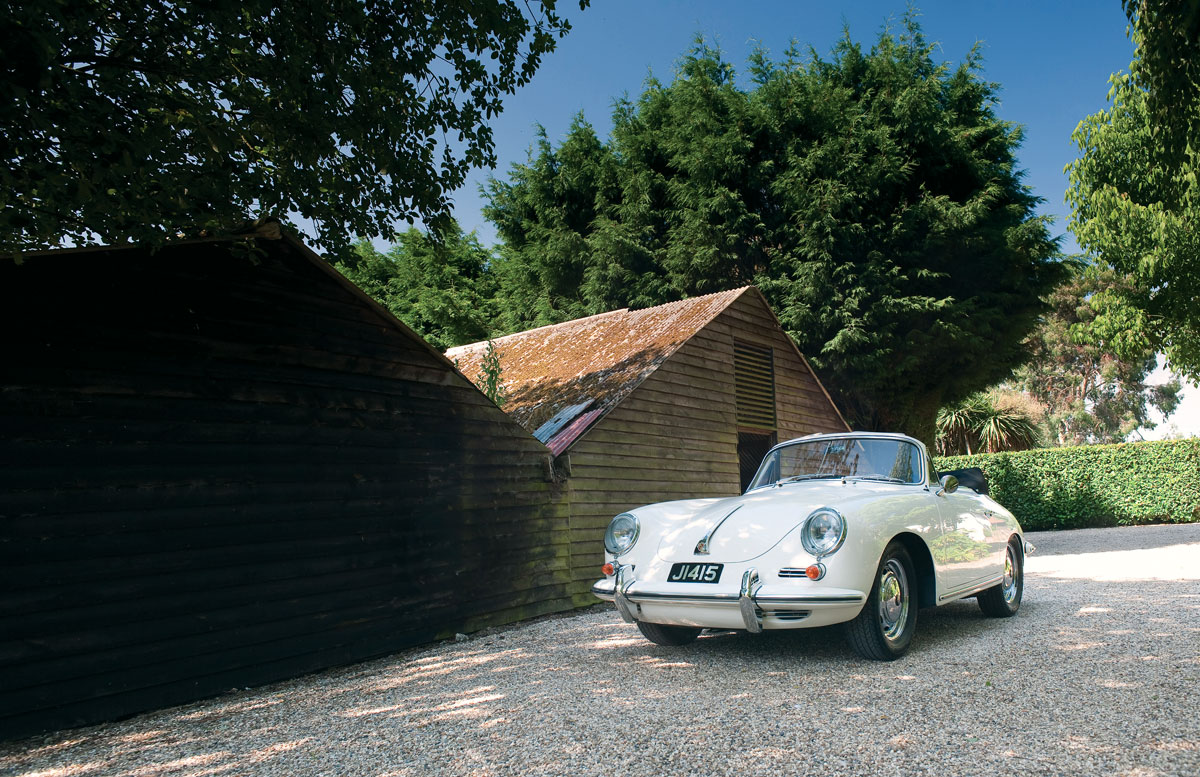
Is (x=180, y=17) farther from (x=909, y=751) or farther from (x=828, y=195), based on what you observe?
(x=828, y=195)

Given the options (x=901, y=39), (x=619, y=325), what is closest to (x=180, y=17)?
(x=619, y=325)

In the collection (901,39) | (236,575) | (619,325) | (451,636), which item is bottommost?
(451,636)

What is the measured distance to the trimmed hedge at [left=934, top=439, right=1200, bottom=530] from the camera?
16734mm

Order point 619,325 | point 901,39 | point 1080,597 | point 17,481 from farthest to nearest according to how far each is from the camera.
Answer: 1. point 901,39
2. point 619,325
3. point 1080,597
4. point 17,481

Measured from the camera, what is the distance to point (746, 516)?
503cm

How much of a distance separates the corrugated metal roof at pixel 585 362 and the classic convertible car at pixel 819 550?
3.39m

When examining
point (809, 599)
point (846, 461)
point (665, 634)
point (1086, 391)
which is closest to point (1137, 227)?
point (846, 461)

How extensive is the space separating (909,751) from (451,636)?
14.9ft

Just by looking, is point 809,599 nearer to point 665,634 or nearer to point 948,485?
point 665,634

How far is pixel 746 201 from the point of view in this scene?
65.9 feet

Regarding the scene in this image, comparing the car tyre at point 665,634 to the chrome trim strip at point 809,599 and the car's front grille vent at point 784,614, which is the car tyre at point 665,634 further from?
the chrome trim strip at point 809,599

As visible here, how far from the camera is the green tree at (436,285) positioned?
2794cm

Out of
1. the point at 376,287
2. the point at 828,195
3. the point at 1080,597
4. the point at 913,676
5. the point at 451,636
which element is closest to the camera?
the point at 913,676

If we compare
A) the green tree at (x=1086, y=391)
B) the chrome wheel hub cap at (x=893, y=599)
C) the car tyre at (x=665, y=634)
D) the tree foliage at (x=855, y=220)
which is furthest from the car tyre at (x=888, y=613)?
the green tree at (x=1086, y=391)
